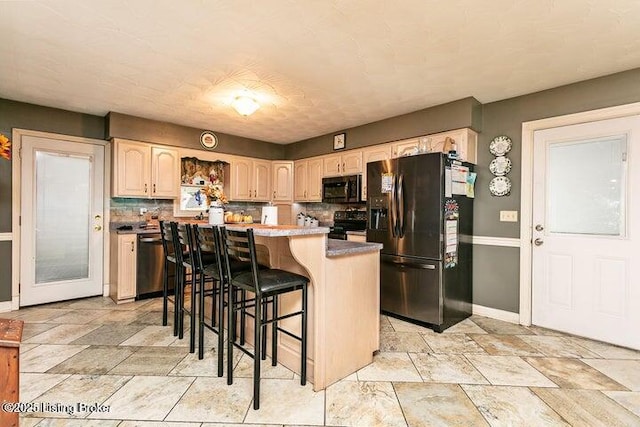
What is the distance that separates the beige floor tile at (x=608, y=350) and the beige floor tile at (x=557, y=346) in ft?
0.20

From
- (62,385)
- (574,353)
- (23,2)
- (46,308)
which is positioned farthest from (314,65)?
(46,308)

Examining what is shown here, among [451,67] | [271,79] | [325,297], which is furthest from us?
[271,79]

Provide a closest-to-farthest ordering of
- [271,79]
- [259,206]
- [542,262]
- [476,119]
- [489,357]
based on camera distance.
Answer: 1. [489,357]
2. [271,79]
3. [542,262]
4. [476,119]
5. [259,206]

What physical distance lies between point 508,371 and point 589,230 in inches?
65.8

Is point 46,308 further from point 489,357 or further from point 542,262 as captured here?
point 542,262

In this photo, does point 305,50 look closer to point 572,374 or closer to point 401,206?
point 401,206

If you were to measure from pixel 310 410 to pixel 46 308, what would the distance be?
3714 mm

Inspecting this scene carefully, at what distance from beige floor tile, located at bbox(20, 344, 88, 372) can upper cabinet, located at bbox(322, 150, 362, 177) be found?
3.67 m

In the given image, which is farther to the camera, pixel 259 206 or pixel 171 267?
pixel 259 206

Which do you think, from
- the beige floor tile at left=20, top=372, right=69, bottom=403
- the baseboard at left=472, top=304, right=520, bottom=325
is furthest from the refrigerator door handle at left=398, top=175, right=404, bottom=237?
the beige floor tile at left=20, top=372, right=69, bottom=403

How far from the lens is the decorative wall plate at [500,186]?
136 inches

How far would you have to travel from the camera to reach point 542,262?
3266 millimetres

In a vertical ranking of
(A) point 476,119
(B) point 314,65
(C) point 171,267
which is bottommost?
(C) point 171,267

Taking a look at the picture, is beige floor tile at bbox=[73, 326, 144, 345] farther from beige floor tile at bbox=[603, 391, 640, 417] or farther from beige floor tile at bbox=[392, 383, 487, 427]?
beige floor tile at bbox=[603, 391, 640, 417]
